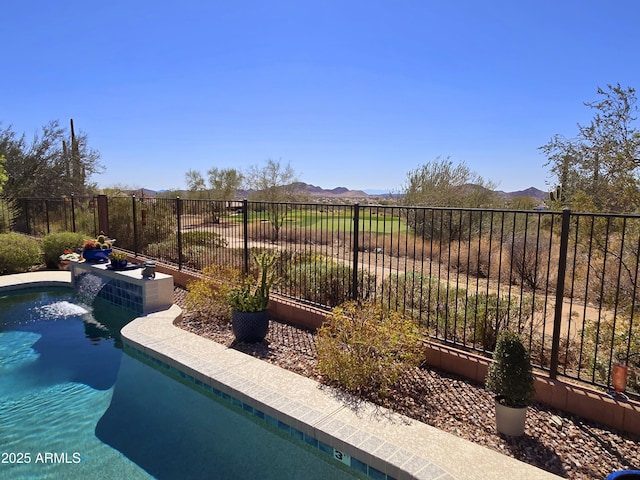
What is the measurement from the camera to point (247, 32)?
9.12m

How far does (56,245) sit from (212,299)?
20.2 feet

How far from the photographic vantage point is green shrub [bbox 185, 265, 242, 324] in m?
5.68

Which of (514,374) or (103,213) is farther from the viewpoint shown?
(103,213)

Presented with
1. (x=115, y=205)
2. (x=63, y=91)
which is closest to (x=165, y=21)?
(x=115, y=205)

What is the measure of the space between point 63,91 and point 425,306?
15.1 m

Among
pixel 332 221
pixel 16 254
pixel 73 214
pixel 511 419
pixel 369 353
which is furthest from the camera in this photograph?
pixel 73 214

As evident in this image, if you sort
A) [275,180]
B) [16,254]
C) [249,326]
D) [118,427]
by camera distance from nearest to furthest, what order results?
[118,427] → [249,326] → [16,254] → [275,180]

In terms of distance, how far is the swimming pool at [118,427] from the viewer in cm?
292

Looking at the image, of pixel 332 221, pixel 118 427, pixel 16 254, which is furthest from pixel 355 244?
pixel 16 254

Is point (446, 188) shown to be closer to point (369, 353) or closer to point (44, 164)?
point (369, 353)

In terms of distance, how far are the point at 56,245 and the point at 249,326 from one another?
7372 millimetres

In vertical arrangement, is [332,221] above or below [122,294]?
above

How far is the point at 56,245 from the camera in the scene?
953 centimetres

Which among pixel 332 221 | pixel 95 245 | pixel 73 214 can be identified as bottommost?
pixel 95 245
